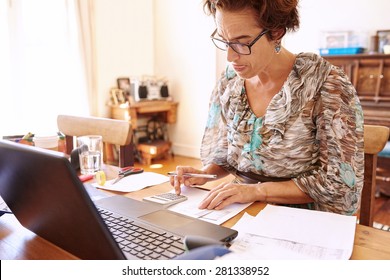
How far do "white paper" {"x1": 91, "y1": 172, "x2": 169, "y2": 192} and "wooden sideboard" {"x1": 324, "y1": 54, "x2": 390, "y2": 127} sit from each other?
101 inches

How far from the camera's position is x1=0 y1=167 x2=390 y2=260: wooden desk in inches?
26.3

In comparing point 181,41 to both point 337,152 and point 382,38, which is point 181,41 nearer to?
point 382,38

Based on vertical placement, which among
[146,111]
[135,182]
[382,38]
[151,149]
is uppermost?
[382,38]

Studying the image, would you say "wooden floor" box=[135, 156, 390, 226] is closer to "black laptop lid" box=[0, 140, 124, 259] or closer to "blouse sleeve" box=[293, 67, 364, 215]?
"blouse sleeve" box=[293, 67, 364, 215]

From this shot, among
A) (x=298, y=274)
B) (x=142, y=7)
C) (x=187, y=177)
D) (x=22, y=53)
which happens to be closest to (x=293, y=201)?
(x=187, y=177)

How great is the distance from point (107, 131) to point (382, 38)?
2976 millimetres

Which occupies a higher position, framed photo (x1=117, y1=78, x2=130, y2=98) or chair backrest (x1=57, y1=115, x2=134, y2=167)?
framed photo (x1=117, y1=78, x2=130, y2=98)

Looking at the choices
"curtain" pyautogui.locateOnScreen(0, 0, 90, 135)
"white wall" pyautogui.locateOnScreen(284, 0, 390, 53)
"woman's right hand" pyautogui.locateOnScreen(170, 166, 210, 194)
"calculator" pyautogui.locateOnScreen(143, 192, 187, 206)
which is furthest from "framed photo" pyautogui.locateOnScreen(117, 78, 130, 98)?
"calculator" pyautogui.locateOnScreen(143, 192, 187, 206)

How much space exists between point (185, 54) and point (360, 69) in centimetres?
192

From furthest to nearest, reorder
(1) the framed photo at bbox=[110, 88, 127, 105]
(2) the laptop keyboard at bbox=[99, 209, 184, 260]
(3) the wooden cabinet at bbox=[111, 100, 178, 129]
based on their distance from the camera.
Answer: (1) the framed photo at bbox=[110, 88, 127, 105], (3) the wooden cabinet at bbox=[111, 100, 178, 129], (2) the laptop keyboard at bbox=[99, 209, 184, 260]

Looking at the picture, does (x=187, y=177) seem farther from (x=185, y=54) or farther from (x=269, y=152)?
(x=185, y=54)

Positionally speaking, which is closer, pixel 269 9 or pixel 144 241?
pixel 144 241

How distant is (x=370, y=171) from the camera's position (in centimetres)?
115

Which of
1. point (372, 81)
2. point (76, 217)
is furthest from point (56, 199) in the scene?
point (372, 81)
